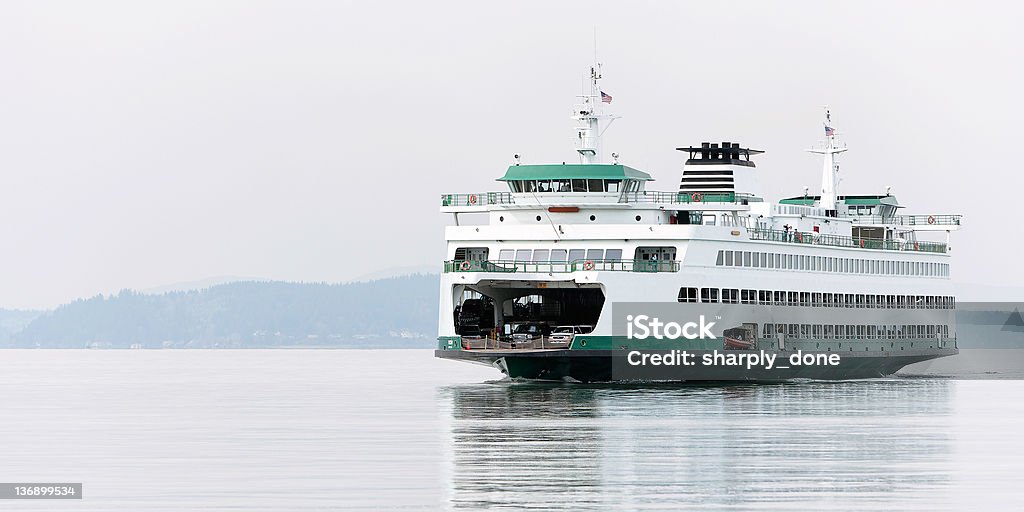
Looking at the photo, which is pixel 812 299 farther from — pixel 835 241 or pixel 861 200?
pixel 861 200

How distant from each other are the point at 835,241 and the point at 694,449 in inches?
1421

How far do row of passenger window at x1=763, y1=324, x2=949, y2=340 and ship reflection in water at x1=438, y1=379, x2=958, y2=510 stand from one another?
6.20m

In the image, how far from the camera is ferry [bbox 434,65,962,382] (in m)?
64.1

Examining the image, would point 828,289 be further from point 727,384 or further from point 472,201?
point 472,201

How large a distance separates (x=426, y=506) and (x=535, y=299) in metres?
41.1

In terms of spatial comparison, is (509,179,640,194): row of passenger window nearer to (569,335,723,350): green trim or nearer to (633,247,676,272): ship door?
(633,247,676,272): ship door

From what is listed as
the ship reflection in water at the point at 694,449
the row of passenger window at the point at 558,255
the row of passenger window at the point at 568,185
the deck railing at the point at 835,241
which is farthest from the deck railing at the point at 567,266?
the deck railing at the point at 835,241

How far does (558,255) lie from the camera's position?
216 feet

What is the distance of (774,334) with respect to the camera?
71.9 metres

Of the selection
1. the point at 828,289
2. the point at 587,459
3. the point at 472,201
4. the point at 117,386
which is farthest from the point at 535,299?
the point at 587,459

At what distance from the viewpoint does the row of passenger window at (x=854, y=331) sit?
239 ft

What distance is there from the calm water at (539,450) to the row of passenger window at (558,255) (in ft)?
15.2

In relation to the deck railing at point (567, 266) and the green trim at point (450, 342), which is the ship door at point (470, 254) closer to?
the deck railing at point (567, 266)

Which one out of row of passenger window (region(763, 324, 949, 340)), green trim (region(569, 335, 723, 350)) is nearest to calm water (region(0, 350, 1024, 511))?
green trim (region(569, 335, 723, 350))
